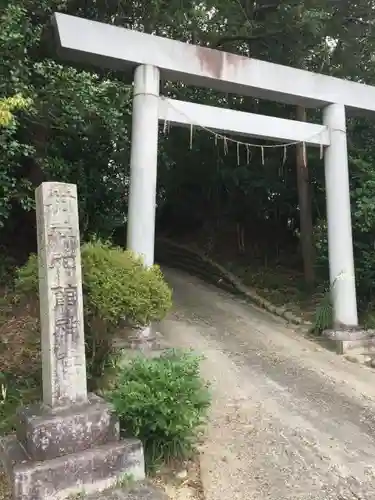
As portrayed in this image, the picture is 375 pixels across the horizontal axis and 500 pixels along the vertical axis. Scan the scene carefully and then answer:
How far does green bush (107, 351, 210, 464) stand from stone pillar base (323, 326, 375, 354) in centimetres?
375

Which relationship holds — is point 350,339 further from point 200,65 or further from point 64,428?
point 64,428

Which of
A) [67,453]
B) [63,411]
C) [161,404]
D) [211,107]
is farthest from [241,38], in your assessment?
[67,453]

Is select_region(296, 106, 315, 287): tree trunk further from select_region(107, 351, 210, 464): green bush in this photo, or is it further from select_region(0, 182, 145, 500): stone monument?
select_region(0, 182, 145, 500): stone monument

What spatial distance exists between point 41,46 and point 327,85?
14.5 ft

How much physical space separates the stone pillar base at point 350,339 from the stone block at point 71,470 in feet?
14.2

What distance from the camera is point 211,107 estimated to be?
6.58m

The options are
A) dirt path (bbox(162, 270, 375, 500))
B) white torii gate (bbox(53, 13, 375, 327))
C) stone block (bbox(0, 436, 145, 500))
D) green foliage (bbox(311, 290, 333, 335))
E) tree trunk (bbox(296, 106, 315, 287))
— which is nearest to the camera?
stone block (bbox(0, 436, 145, 500))

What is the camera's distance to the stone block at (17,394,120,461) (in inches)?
126

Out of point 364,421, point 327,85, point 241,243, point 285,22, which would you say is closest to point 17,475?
point 364,421

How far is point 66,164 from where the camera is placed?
7.74 meters

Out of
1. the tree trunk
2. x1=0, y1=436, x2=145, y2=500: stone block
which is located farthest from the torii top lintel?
x1=0, y1=436, x2=145, y2=500: stone block

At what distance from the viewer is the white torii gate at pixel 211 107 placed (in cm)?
595

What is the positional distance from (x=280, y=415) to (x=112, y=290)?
89.1 inches

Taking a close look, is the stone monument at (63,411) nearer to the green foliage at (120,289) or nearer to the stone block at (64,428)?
the stone block at (64,428)
